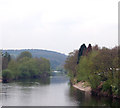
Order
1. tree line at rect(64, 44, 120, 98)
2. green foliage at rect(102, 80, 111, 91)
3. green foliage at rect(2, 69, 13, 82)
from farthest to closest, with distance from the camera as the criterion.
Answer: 1. green foliage at rect(2, 69, 13, 82)
2. green foliage at rect(102, 80, 111, 91)
3. tree line at rect(64, 44, 120, 98)

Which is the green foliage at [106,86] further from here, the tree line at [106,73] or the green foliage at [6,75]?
the green foliage at [6,75]

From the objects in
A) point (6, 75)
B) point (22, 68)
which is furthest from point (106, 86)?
point (22, 68)

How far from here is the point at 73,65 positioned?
300 feet

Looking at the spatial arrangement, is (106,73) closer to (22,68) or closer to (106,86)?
(106,86)

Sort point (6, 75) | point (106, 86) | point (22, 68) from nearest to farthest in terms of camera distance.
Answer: point (106, 86) < point (6, 75) < point (22, 68)

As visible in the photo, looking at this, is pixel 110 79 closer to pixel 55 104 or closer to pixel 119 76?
pixel 119 76

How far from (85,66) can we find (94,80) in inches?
417

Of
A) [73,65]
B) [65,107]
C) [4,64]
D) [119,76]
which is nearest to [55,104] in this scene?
[65,107]

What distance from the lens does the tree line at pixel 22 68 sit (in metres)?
98.6

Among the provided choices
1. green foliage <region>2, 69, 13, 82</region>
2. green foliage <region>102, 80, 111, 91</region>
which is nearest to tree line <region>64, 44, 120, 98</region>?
green foliage <region>102, 80, 111, 91</region>

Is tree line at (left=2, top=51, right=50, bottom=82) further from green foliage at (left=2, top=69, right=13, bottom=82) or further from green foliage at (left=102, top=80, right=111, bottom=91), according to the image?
green foliage at (left=102, top=80, right=111, bottom=91)

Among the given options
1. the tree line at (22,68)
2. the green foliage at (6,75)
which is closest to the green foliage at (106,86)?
the green foliage at (6,75)

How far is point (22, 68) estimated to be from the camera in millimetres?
118250

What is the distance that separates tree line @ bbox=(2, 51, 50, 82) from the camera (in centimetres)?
9857
